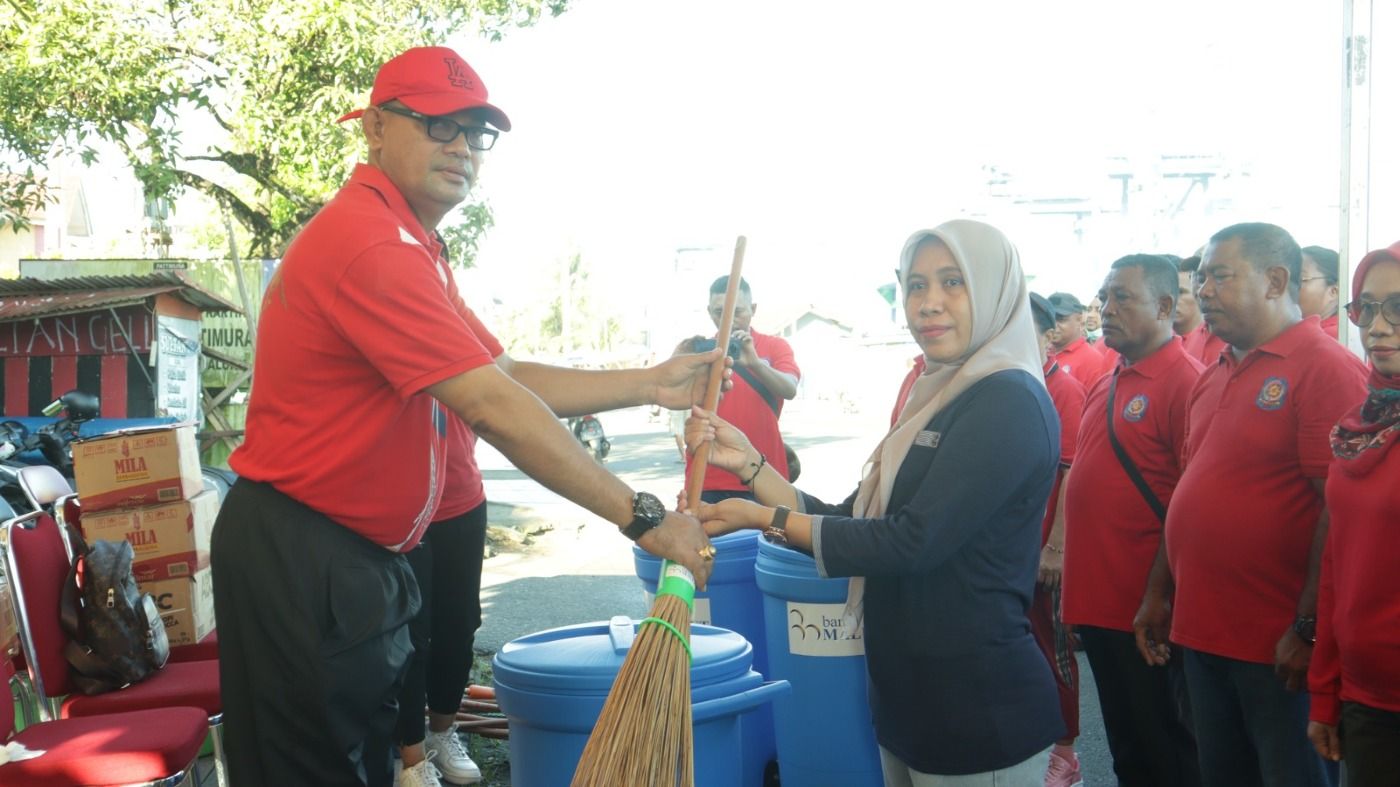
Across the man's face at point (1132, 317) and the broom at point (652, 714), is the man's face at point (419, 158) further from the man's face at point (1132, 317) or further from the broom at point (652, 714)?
the man's face at point (1132, 317)

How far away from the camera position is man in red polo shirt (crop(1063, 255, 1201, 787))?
13.5 ft

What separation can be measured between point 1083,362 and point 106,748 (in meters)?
5.75

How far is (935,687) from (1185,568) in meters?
1.27

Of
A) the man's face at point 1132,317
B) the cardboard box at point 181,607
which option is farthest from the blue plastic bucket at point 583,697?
the cardboard box at point 181,607

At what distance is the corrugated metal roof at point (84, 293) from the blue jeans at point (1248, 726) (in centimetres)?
811

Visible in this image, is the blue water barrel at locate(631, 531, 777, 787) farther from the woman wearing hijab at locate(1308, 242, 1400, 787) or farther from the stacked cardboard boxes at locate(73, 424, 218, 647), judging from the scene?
the stacked cardboard boxes at locate(73, 424, 218, 647)

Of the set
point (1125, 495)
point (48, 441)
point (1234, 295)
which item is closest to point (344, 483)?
Result: point (1234, 295)

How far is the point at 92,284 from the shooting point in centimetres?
933

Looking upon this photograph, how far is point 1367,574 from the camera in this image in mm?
2637

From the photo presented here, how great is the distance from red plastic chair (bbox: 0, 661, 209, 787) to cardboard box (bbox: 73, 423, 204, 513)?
161 cm

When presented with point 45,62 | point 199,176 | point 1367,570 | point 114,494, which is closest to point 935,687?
point 1367,570

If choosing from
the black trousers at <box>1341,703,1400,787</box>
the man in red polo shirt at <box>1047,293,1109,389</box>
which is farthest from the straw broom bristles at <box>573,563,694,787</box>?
the man in red polo shirt at <box>1047,293,1109,389</box>

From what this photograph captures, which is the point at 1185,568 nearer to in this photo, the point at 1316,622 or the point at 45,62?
the point at 1316,622

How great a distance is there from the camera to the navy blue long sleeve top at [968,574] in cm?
253
